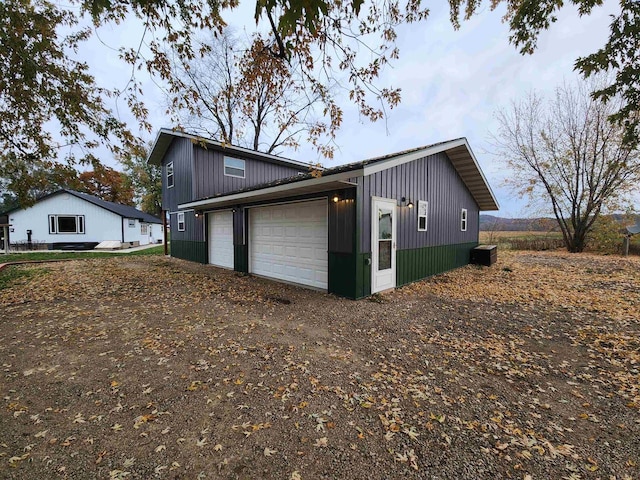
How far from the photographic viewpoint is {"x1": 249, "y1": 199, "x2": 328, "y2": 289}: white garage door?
6684 mm

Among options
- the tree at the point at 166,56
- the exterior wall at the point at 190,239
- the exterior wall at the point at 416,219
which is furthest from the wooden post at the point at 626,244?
the exterior wall at the point at 190,239

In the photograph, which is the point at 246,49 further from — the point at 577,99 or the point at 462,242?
the point at 577,99

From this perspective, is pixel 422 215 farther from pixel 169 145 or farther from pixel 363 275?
pixel 169 145

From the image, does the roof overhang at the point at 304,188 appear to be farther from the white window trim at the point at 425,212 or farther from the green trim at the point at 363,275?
the white window trim at the point at 425,212

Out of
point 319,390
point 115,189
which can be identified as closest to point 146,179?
point 115,189

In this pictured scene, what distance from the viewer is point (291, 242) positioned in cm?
743

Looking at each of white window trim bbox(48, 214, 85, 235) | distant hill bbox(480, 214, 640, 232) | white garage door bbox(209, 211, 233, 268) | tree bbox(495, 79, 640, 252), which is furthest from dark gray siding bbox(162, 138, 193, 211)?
tree bbox(495, 79, 640, 252)

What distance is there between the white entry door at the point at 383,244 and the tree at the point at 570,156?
1437cm

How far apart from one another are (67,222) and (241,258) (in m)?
17.9

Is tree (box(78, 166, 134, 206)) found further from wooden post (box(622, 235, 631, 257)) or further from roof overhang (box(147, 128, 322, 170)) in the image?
wooden post (box(622, 235, 631, 257))

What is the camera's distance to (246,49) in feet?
14.1

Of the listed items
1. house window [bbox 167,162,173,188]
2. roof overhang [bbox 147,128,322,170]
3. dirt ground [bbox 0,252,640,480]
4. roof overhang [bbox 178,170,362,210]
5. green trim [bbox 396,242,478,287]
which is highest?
roof overhang [bbox 147,128,322,170]

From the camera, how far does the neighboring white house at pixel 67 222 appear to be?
17.8m

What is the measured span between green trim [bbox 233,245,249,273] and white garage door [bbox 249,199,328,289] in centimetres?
17
